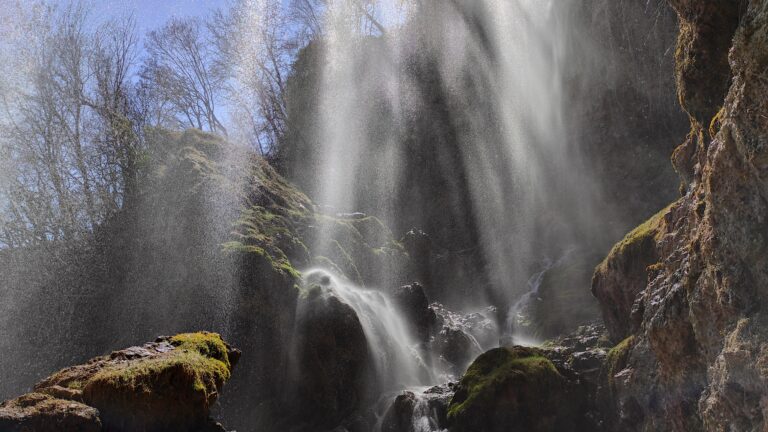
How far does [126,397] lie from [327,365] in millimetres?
7962

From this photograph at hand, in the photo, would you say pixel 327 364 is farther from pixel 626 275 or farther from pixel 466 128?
pixel 466 128

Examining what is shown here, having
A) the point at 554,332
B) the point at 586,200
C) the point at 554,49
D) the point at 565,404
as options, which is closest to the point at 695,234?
the point at 565,404

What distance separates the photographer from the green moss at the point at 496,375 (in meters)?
10.6

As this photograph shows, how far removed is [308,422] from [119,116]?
46.0ft

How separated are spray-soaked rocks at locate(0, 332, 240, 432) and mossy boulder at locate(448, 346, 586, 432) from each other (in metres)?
5.78

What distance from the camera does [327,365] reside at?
42.9ft

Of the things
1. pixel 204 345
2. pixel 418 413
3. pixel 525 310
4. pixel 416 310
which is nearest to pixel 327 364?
pixel 418 413

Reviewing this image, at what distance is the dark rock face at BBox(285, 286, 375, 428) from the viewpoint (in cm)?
1292

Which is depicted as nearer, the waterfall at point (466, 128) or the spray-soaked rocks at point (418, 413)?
the spray-soaked rocks at point (418, 413)

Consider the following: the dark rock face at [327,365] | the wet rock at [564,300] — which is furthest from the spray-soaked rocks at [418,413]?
the wet rock at [564,300]

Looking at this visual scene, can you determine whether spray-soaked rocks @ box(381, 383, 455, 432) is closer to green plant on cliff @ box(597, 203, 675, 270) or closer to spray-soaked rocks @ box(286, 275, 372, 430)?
spray-soaked rocks @ box(286, 275, 372, 430)

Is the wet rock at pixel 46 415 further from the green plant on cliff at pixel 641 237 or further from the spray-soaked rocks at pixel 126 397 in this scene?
the green plant on cliff at pixel 641 237

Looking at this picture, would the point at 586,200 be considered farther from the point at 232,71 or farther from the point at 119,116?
the point at 232,71

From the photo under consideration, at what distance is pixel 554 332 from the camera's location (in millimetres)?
16219
